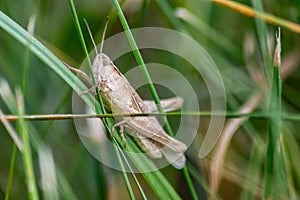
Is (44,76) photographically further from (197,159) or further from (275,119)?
(275,119)

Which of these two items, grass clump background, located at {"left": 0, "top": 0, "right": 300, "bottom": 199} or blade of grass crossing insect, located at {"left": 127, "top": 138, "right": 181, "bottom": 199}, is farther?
grass clump background, located at {"left": 0, "top": 0, "right": 300, "bottom": 199}

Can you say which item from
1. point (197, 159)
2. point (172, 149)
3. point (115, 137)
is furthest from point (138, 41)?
point (115, 137)

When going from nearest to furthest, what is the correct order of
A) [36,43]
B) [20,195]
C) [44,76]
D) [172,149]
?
1. [36,43]
2. [172,149]
3. [20,195]
4. [44,76]

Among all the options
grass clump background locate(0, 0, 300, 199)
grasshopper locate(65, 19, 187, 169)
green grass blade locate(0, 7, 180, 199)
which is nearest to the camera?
green grass blade locate(0, 7, 180, 199)

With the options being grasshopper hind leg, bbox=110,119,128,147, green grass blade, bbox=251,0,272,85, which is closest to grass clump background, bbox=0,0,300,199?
green grass blade, bbox=251,0,272,85

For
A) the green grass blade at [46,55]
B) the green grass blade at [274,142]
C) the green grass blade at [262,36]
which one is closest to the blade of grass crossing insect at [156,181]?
the green grass blade at [46,55]

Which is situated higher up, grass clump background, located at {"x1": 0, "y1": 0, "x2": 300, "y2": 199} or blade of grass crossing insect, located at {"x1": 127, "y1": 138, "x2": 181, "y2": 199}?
grass clump background, located at {"x1": 0, "y1": 0, "x2": 300, "y2": 199}

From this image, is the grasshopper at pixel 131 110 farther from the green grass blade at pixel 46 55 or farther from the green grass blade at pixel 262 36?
the green grass blade at pixel 262 36

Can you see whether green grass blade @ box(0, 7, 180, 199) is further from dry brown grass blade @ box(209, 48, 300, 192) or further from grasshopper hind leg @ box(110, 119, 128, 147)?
dry brown grass blade @ box(209, 48, 300, 192)
